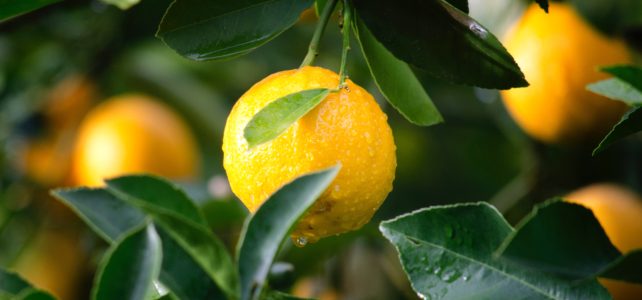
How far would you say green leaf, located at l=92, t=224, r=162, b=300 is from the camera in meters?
0.73

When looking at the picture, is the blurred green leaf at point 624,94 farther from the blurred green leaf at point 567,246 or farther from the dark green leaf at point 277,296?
the dark green leaf at point 277,296

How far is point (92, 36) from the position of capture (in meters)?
2.13

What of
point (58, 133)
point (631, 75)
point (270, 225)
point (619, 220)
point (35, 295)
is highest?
point (631, 75)

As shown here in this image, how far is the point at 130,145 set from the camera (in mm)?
1910

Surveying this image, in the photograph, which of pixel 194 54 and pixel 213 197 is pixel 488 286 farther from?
pixel 213 197

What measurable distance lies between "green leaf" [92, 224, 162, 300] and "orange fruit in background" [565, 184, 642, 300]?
0.69 meters

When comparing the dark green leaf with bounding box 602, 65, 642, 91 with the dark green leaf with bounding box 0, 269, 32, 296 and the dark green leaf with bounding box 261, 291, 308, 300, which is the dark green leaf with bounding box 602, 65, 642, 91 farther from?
the dark green leaf with bounding box 0, 269, 32, 296

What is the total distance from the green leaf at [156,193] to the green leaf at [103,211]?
61mm

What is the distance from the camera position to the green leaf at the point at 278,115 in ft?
2.36

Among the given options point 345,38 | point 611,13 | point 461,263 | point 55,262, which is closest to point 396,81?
point 345,38

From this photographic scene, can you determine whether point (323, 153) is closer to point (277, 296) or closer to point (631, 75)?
point (277, 296)

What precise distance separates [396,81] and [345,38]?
0.08 metres

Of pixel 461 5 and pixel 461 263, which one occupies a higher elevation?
pixel 461 5

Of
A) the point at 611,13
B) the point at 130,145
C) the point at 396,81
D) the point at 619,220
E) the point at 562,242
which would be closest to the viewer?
the point at 562,242
